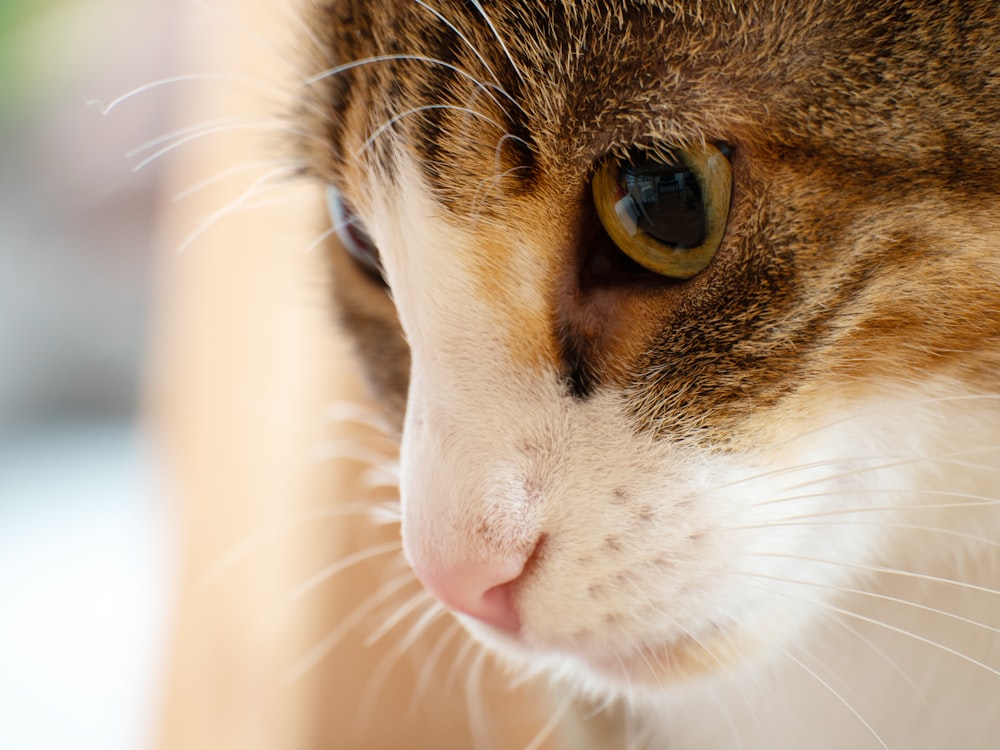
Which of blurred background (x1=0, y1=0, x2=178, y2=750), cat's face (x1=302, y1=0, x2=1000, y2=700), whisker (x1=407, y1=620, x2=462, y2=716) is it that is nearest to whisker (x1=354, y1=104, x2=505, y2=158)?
cat's face (x1=302, y1=0, x2=1000, y2=700)

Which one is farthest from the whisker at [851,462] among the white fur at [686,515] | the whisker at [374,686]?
the whisker at [374,686]

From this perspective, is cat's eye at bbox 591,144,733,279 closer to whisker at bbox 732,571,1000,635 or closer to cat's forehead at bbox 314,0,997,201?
cat's forehead at bbox 314,0,997,201

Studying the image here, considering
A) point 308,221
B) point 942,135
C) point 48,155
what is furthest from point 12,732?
point 942,135

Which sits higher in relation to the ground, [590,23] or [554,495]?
[590,23]

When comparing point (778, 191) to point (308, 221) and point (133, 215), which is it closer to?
point (308, 221)

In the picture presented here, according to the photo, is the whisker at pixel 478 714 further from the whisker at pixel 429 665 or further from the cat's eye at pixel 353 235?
the cat's eye at pixel 353 235

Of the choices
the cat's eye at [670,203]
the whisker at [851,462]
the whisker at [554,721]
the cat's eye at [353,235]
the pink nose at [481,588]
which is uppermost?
the cat's eye at [353,235]
